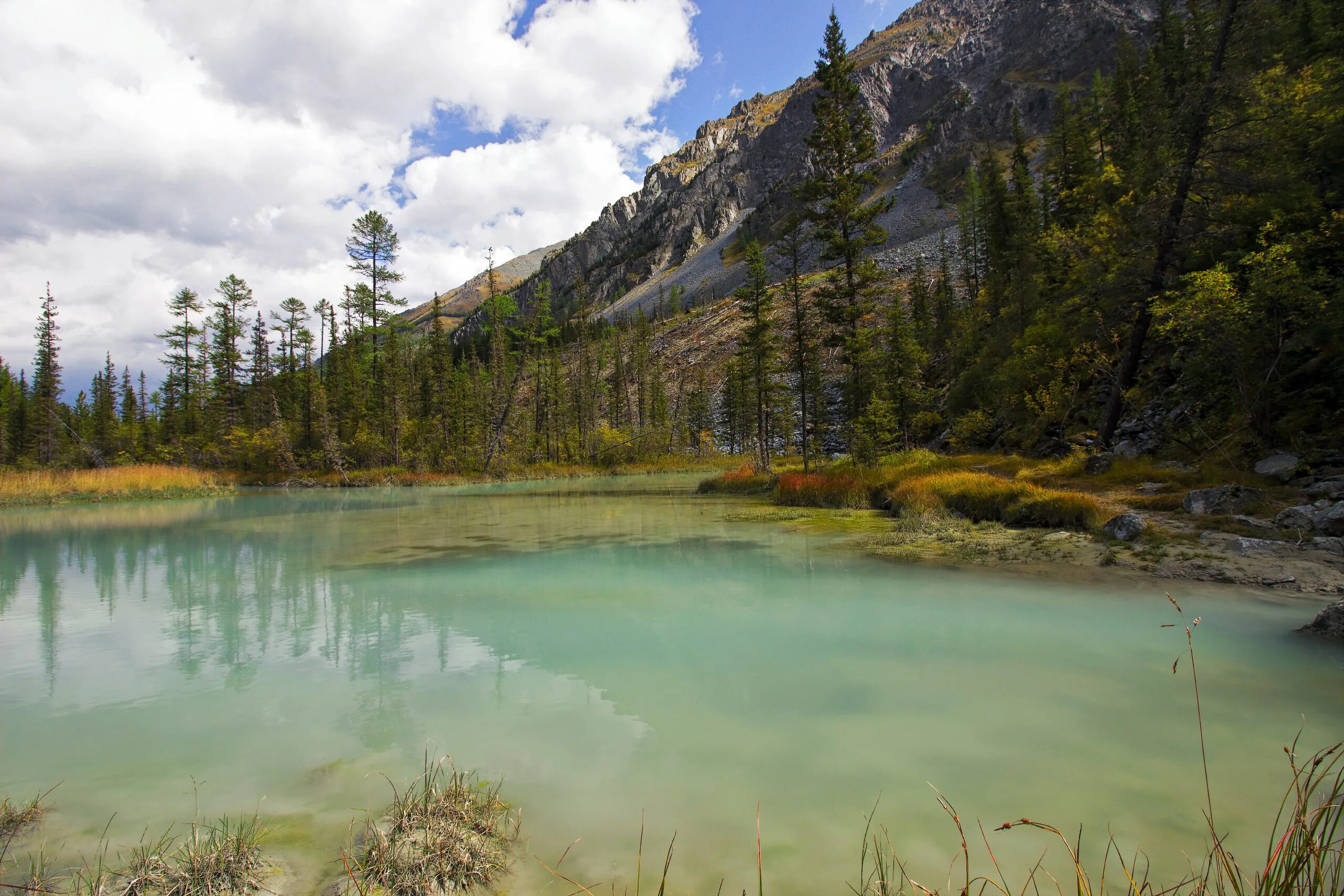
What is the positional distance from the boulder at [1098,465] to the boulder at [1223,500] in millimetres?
4132

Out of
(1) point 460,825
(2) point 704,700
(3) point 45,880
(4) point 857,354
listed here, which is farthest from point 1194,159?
(3) point 45,880

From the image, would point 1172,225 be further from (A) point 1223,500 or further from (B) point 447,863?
(B) point 447,863

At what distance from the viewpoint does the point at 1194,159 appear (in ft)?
50.7

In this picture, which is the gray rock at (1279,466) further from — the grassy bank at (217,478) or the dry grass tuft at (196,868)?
the grassy bank at (217,478)

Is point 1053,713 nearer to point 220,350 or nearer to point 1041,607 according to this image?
point 1041,607

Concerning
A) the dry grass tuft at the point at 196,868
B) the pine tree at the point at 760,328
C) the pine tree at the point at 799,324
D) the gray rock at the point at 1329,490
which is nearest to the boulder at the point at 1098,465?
the gray rock at the point at 1329,490

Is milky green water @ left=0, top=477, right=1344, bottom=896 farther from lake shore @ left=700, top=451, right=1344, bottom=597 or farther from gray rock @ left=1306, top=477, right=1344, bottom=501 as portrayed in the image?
gray rock @ left=1306, top=477, right=1344, bottom=501

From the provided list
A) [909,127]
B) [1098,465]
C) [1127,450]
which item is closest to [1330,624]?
[1098,465]

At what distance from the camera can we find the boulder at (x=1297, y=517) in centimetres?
836

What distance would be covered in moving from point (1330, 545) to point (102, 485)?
4060 cm

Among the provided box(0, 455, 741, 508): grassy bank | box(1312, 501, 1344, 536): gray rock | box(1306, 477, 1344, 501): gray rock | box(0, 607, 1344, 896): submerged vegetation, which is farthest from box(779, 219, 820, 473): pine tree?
box(0, 607, 1344, 896): submerged vegetation

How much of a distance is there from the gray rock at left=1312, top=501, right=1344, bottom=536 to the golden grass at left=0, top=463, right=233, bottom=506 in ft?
129

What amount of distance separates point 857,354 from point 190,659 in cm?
2016

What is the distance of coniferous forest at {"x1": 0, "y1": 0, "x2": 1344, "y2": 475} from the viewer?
13.2 m
